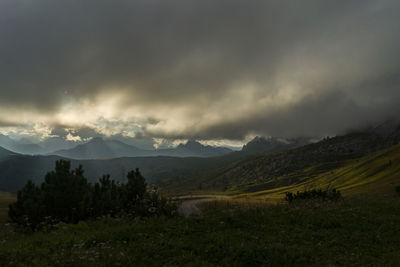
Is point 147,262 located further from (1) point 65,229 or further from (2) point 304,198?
(2) point 304,198

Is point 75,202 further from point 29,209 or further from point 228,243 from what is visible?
point 228,243

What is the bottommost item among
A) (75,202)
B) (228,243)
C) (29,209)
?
(228,243)

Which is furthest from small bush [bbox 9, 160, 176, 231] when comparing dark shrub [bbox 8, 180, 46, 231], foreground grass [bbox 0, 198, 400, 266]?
foreground grass [bbox 0, 198, 400, 266]

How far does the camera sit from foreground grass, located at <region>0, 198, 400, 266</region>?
889cm

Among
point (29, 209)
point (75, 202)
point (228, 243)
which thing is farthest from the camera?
point (75, 202)

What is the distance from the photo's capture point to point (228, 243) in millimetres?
10352

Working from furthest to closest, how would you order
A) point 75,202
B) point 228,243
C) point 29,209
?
point 75,202
point 29,209
point 228,243

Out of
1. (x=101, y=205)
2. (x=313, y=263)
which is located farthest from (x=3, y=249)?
(x=313, y=263)

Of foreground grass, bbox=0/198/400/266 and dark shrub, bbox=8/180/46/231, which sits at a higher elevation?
dark shrub, bbox=8/180/46/231

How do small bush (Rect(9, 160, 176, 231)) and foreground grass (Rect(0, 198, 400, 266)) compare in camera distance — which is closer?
foreground grass (Rect(0, 198, 400, 266))

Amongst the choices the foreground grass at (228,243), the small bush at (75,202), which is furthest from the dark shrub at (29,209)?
the foreground grass at (228,243)

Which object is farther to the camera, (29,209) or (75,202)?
(75,202)

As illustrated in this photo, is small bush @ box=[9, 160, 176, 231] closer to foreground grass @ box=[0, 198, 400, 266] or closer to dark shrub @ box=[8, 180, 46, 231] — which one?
dark shrub @ box=[8, 180, 46, 231]

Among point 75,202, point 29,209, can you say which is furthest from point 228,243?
point 29,209
